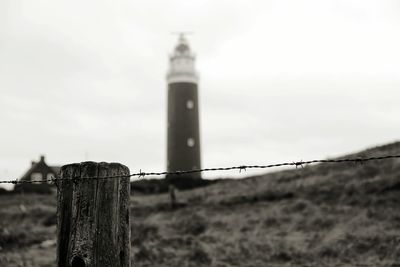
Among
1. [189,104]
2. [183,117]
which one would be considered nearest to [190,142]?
[183,117]

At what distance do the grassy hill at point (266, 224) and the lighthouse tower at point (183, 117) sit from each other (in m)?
13.9

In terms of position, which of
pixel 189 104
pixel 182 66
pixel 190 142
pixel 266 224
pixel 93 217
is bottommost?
pixel 266 224

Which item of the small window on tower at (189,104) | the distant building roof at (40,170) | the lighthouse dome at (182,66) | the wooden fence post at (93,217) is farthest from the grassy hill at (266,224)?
the lighthouse dome at (182,66)

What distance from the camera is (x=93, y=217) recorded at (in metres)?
2.41

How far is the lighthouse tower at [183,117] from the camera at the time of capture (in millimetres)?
42562

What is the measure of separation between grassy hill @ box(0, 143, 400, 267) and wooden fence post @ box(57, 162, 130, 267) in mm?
8912

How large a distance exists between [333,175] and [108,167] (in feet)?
75.1

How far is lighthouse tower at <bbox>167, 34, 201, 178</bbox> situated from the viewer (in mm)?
42562

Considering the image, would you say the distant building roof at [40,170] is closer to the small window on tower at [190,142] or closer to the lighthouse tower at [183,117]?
the lighthouse tower at [183,117]

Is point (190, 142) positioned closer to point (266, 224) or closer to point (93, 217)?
point (266, 224)

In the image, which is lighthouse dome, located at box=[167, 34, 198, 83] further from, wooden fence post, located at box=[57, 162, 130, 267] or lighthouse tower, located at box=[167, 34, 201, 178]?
wooden fence post, located at box=[57, 162, 130, 267]

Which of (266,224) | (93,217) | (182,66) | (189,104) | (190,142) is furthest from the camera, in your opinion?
(182,66)

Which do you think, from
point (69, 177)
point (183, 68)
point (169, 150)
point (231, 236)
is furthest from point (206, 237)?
point (183, 68)

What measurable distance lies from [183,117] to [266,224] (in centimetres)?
2577
